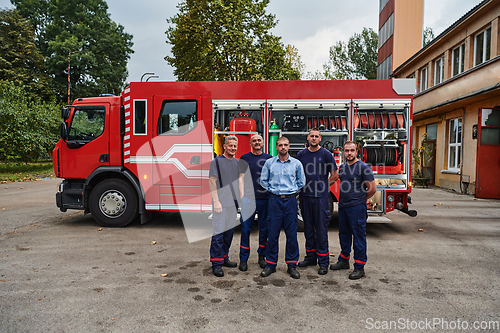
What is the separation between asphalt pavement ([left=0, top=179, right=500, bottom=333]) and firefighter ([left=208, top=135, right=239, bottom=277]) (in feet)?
1.13

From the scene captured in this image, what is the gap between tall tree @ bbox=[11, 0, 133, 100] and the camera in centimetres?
3216

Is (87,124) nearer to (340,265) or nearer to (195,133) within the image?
(195,133)

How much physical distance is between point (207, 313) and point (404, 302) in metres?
2.13

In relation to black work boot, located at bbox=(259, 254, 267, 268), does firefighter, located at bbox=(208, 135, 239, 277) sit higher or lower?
higher

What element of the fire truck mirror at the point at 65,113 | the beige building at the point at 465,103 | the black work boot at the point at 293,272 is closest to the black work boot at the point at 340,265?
the black work boot at the point at 293,272

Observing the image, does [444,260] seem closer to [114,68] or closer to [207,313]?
[207,313]

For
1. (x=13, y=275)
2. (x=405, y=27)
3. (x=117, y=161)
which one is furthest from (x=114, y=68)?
(x=13, y=275)

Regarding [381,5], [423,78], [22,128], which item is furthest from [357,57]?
[22,128]

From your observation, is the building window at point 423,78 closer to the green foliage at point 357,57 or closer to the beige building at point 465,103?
the beige building at point 465,103

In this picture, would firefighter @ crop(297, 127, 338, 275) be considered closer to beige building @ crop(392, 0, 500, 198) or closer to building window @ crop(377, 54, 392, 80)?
beige building @ crop(392, 0, 500, 198)

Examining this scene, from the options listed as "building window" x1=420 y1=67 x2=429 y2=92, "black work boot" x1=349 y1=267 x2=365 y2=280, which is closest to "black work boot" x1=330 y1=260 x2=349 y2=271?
"black work boot" x1=349 y1=267 x2=365 y2=280

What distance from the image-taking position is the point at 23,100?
794 inches

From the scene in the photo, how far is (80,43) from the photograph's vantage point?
3212cm

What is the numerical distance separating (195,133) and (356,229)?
12.1 ft
